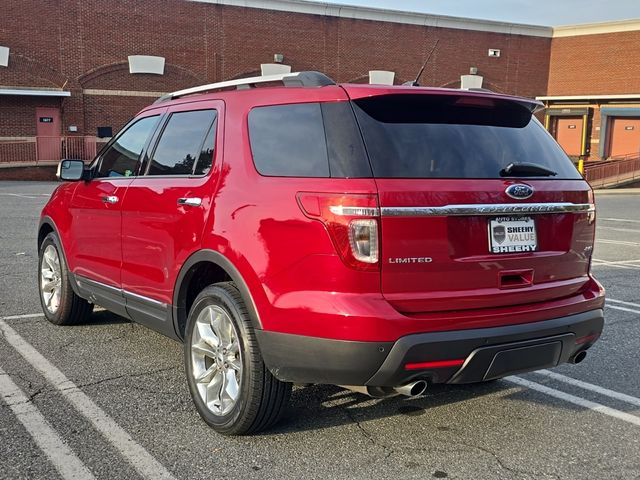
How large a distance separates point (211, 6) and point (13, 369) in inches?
1137

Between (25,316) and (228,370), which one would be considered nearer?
(228,370)


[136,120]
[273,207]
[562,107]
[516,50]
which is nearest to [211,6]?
[516,50]

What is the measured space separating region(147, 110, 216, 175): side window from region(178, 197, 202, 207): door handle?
0.17m

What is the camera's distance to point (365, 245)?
10.00 feet

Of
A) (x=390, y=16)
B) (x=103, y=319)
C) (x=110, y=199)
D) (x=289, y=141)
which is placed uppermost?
(x=390, y=16)

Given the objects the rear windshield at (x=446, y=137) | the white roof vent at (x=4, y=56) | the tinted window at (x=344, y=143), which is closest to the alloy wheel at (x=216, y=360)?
the tinted window at (x=344, y=143)

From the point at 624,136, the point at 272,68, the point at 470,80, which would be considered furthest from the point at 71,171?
the point at 624,136

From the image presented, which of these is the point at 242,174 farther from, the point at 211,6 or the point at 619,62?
the point at 619,62

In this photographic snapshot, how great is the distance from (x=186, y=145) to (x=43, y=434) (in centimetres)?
188

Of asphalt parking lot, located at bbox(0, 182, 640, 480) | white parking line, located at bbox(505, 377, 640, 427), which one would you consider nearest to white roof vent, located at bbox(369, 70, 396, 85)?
asphalt parking lot, located at bbox(0, 182, 640, 480)

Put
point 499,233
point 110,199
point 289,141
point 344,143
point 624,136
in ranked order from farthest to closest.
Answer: point 624,136
point 110,199
point 289,141
point 499,233
point 344,143

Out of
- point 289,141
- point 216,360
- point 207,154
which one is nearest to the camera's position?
point 289,141

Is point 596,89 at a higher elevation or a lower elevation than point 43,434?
higher

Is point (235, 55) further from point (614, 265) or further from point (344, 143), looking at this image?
point (344, 143)
